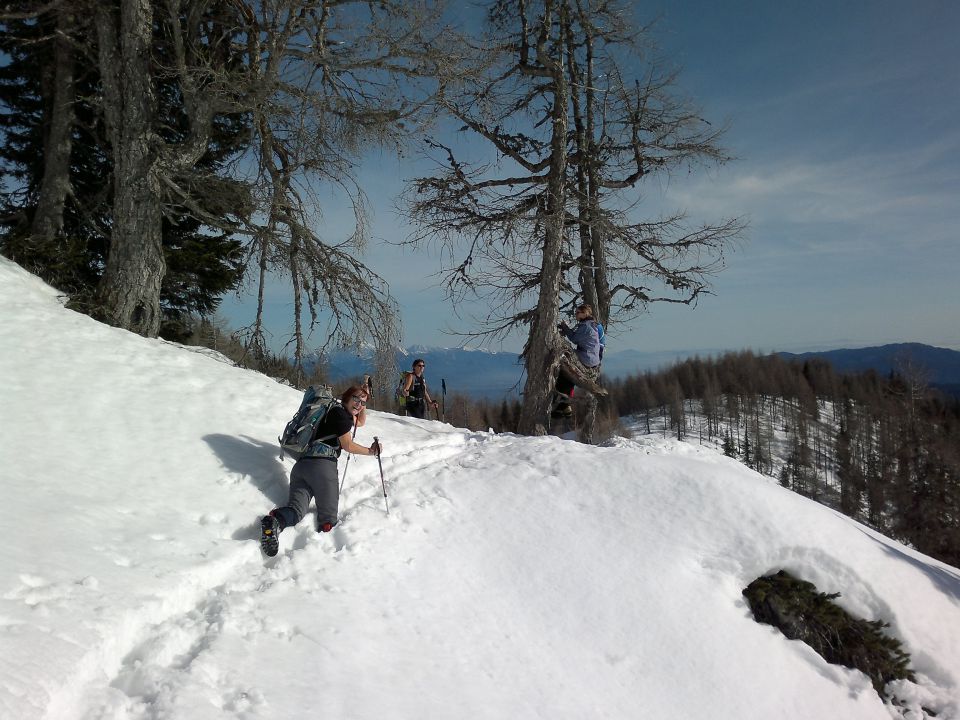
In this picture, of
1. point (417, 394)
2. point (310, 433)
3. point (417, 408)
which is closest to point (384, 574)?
point (310, 433)

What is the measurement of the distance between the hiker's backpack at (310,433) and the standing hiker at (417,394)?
5183 mm

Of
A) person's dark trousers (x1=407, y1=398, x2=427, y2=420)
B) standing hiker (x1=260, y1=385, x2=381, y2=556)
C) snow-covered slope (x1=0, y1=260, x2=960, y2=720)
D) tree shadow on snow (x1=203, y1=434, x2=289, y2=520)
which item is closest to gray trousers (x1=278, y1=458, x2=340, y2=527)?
standing hiker (x1=260, y1=385, x2=381, y2=556)

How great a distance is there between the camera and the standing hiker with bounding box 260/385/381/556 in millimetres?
4880

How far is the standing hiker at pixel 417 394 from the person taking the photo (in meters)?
11.3

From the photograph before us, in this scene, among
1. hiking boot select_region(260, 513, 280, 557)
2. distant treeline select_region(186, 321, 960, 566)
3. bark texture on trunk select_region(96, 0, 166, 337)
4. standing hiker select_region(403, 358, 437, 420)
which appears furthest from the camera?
distant treeline select_region(186, 321, 960, 566)

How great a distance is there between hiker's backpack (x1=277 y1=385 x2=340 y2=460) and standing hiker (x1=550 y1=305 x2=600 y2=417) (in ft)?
17.8

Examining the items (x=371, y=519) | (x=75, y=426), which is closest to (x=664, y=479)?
(x=371, y=519)

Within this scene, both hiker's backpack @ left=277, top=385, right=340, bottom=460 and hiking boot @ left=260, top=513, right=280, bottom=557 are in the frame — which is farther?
hiker's backpack @ left=277, top=385, right=340, bottom=460

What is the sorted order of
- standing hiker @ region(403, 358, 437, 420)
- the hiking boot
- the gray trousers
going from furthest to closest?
1. standing hiker @ region(403, 358, 437, 420)
2. the gray trousers
3. the hiking boot

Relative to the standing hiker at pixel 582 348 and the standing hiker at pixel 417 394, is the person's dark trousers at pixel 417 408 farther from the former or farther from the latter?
the standing hiker at pixel 582 348

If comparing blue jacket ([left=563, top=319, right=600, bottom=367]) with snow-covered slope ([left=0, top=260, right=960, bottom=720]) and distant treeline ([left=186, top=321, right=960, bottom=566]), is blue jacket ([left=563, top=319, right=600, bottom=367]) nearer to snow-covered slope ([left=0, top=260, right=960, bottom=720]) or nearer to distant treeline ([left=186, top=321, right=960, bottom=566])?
distant treeline ([left=186, top=321, right=960, bottom=566])

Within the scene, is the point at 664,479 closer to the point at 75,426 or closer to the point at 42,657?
the point at 42,657

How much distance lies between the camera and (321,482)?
17.8 ft

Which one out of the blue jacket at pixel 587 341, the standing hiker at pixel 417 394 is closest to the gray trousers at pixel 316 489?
the standing hiker at pixel 417 394
